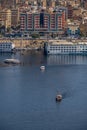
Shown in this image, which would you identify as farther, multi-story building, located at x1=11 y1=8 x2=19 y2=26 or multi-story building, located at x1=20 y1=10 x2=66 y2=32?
multi-story building, located at x1=11 y1=8 x2=19 y2=26

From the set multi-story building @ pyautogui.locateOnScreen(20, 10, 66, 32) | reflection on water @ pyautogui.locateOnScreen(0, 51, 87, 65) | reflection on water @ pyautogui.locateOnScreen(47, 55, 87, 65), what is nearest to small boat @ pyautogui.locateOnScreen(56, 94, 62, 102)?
reflection on water @ pyautogui.locateOnScreen(0, 51, 87, 65)

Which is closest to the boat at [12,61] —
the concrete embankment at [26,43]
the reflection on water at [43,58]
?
the reflection on water at [43,58]

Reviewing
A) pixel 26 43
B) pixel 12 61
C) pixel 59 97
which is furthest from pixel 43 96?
pixel 26 43

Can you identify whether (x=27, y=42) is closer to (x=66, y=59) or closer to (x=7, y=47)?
(x=7, y=47)

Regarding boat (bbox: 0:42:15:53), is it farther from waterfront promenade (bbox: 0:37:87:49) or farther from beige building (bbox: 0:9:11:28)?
beige building (bbox: 0:9:11:28)

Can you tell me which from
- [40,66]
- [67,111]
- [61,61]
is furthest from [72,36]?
[67,111]

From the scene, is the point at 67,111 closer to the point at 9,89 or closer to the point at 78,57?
the point at 9,89
